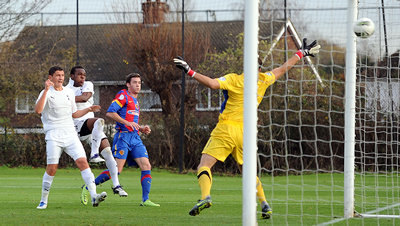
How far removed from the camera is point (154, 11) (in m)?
17.8

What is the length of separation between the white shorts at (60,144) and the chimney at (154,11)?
11.7 m

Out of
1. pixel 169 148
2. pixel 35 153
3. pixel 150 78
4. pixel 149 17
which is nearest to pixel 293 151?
pixel 169 148

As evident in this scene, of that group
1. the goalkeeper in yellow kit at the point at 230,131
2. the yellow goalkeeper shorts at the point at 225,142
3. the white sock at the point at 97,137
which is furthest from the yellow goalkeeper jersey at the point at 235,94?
the white sock at the point at 97,137

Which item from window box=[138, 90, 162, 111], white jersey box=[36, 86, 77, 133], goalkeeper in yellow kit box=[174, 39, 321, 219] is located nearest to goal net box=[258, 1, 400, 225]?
goalkeeper in yellow kit box=[174, 39, 321, 219]

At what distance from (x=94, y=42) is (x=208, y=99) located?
8963 millimetres

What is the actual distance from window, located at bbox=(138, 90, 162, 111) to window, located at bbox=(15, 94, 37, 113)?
11.3ft

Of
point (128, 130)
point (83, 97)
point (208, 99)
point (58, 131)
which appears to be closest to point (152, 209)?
point (128, 130)

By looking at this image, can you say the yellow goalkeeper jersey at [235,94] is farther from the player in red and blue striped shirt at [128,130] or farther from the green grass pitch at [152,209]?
the player in red and blue striped shirt at [128,130]

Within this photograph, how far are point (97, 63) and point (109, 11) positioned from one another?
6.15 ft

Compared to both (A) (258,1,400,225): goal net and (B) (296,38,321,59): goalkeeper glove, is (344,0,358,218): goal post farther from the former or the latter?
(B) (296,38,321,59): goalkeeper glove

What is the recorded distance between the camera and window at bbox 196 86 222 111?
16.5 metres

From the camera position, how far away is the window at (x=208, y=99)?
1647cm

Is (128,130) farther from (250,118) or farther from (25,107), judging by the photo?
(25,107)

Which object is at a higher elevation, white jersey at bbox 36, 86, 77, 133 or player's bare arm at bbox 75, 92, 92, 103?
player's bare arm at bbox 75, 92, 92, 103
